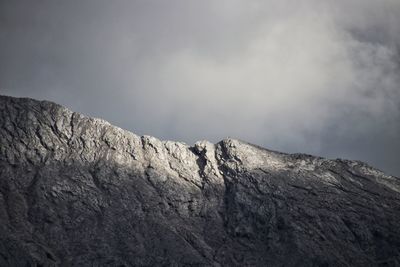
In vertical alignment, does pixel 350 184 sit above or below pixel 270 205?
above

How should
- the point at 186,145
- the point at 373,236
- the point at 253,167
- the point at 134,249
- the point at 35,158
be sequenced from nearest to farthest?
the point at 134,249 < the point at 373,236 < the point at 35,158 < the point at 253,167 < the point at 186,145

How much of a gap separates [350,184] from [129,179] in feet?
198

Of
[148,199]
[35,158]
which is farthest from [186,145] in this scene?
[35,158]

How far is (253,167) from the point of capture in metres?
163

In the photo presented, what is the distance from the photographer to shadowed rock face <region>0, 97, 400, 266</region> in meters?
133

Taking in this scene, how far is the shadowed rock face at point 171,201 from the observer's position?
13262cm

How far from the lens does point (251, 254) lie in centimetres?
13775

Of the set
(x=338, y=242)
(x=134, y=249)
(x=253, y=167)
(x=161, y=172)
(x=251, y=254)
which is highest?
(x=253, y=167)

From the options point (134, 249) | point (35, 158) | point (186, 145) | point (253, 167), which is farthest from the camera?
point (186, 145)

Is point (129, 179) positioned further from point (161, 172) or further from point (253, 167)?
point (253, 167)

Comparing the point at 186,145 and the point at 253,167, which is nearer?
the point at 253,167

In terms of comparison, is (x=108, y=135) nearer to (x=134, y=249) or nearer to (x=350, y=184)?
(x=134, y=249)

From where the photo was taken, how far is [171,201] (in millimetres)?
151625

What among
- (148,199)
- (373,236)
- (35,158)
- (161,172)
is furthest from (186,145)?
(373,236)
